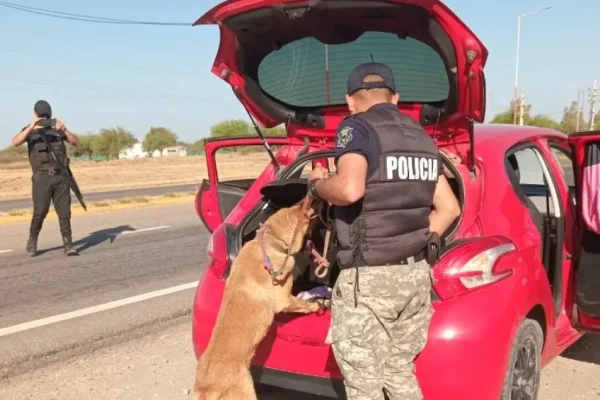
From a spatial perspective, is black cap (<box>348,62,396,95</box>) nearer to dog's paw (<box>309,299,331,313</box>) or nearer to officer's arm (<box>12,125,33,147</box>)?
dog's paw (<box>309,299,331,313</box>)

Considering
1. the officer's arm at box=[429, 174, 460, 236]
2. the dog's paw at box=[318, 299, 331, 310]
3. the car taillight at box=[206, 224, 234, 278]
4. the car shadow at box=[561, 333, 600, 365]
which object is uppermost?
the officer's arm at box=[429, 174, 460, 236]

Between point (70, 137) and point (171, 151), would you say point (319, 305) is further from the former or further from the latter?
point (171, 151)

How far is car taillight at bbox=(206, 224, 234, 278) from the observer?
3.60m

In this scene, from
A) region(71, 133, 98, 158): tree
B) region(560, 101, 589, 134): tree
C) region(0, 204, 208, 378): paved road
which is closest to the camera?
region(0, 204, 208, 378): paved road

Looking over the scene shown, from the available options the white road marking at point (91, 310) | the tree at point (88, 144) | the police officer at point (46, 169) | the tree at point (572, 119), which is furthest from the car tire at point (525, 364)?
the tree at point (88, 144)

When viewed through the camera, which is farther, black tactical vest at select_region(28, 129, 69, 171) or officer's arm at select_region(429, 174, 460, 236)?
black tactical vest at select_region(28, 129, 69, 171)

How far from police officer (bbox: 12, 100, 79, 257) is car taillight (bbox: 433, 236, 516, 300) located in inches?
277

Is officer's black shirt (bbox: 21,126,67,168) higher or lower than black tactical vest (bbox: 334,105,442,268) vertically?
higher

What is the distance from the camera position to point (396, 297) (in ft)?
9.06

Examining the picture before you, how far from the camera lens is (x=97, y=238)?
1092cm

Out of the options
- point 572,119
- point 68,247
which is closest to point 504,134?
point 68,247

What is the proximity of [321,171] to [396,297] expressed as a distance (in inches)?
33.2

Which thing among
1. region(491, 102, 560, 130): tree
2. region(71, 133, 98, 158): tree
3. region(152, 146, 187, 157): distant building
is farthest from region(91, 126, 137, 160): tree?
region(491, 102, 560, 130): tree

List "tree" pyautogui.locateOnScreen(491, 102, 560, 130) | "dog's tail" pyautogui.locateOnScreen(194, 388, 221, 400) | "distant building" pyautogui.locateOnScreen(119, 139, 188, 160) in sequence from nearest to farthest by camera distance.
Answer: "dog's tail" pyautogui.locateOnScreen(194, 388, 221, 400), "tree" pyautogui.locateOnScreen(491, 102, 560, 130), "distant building" pyautogui.locateOnScreen(119, 139, 188, 160)
